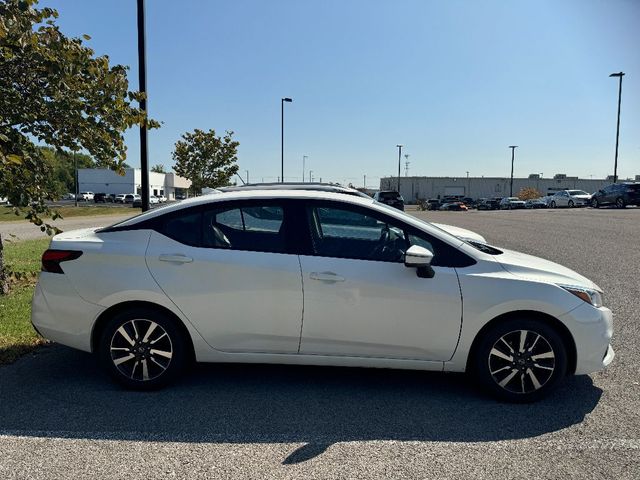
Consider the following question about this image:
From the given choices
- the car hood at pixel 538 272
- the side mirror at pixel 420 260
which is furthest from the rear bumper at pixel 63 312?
the car hood at pixel 538 272

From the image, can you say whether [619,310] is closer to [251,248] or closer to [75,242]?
[251,248]

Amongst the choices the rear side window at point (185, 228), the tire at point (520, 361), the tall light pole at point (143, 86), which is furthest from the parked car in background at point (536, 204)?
the rear side window at point (185, 228)

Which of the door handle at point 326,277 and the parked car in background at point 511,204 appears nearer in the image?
the door handle at point 326,277

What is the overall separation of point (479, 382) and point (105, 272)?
10.2 ft

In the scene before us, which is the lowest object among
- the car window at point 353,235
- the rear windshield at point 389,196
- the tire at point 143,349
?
the tire at point 143,349

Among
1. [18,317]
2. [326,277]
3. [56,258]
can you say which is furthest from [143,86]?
[326,277]

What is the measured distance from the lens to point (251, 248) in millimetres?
4047

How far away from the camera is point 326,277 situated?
3.87 metres

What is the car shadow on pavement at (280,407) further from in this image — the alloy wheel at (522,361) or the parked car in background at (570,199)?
the parked car in background at (570,199)

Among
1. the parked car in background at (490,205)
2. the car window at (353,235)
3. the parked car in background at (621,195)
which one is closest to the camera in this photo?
the car window at (353,235)

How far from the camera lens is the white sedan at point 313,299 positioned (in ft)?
12.6

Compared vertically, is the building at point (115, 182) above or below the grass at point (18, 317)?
above

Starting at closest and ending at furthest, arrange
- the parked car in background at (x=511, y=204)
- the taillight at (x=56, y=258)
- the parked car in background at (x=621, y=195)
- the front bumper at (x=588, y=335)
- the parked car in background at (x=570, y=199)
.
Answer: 1. the front bumper at (x=588, y=335)
2. the taillight at (x=56, y=258)
3. the parked car in background at (x=621, y=195)
4. the parked car in background at (x=570, y=199)
5. the parked car in background at (x=511, y=204)

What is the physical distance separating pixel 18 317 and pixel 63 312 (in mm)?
2481
